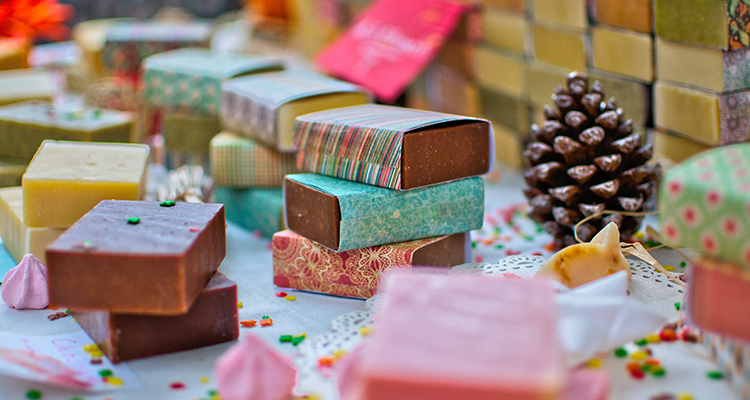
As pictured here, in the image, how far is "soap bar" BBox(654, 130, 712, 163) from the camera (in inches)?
42.1

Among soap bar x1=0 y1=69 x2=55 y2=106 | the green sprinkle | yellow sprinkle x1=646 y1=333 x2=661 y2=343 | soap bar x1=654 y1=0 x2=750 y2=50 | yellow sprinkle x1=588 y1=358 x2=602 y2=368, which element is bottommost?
yellow sprinkle x1=646 y1=333 x2=661 y2=343

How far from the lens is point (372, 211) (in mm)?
920

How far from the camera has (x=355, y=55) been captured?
1.64 meters

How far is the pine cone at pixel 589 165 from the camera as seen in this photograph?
3.26 feet

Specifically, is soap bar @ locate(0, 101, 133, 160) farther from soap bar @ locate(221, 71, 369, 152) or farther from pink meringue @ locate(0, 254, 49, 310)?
pink meringue @ locate(0, 254, 49, 310)

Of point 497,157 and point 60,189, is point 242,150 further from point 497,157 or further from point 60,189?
point 497,157

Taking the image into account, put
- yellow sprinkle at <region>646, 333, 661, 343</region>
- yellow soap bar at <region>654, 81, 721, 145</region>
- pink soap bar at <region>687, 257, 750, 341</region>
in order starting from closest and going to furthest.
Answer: pink soap bar at <region>687, 257, 750, 341</region>, yellow sprinkle at <region>646, 333, 661, 343</region>, yellow soap bar at <region>654, 81, 721, 145</region>

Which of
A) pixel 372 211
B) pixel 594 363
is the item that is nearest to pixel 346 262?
pixel 372 211

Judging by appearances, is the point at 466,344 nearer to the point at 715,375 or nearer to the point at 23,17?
the point at 715,375

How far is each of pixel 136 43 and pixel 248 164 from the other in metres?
0.74

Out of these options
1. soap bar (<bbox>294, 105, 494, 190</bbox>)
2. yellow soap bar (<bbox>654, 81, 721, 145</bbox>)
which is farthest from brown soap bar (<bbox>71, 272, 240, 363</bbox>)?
yellow soap bar (<bbox>654, 81, 721, 145</bbox>)

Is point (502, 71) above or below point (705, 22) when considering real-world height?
below

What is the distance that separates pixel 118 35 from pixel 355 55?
0.60 meters

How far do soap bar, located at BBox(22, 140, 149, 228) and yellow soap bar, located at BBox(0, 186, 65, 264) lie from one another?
0.01m
